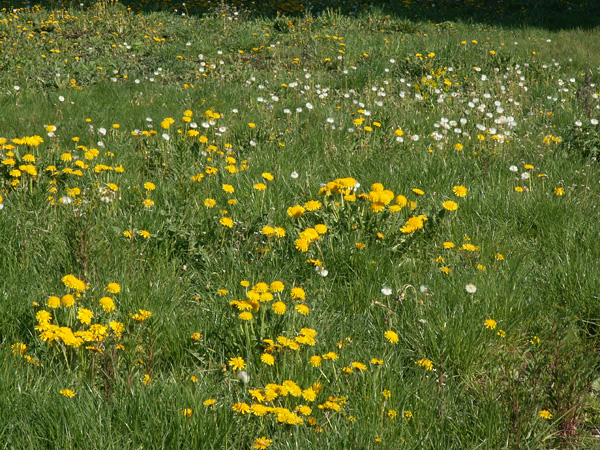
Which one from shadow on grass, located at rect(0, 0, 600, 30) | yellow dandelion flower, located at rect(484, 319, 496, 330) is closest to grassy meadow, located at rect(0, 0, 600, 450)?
yellow dandelion flower, located at rect(484, 319, 496, 330)

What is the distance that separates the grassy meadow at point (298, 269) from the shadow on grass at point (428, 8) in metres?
6.11

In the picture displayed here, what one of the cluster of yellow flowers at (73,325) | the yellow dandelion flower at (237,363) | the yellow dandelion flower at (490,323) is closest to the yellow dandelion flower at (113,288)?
the cluster of yellow flowers at (73,325)

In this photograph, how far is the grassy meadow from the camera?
84.7 inches

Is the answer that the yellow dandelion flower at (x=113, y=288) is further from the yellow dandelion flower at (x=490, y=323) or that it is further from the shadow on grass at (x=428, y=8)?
the shadow on grass at (x=428, y=8)

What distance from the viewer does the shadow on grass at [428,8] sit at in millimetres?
12586

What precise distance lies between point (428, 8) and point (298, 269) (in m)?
12.4

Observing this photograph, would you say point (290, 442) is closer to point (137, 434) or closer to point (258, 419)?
point (258, 419)

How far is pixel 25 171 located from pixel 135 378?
7.23ft

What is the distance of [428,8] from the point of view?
46.1 feet

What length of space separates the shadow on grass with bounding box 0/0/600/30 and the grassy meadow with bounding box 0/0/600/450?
6112mm

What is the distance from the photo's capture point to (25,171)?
394 cm

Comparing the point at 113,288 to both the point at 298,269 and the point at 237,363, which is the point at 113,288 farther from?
the point at 298,269

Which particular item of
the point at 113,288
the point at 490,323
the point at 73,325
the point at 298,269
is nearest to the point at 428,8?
the point at 298,269

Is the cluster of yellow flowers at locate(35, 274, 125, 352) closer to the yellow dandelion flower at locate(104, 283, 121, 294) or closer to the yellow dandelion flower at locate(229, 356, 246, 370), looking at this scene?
the yellow dandelion flower at locate(104, 283, 121, 294)
